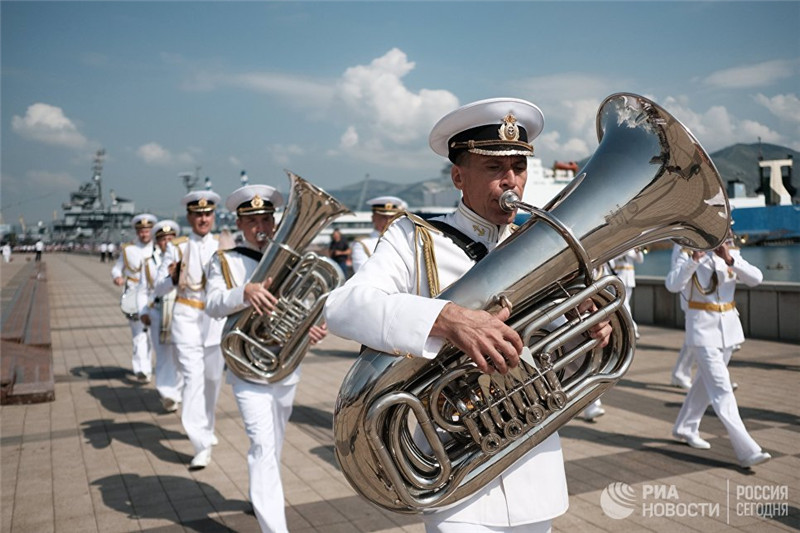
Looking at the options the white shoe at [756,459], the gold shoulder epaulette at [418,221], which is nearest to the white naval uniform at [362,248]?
the white shoe at [756,459]

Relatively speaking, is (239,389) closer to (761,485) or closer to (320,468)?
(320,468)

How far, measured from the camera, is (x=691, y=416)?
19.8 feet

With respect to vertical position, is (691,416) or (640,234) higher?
(640,234)

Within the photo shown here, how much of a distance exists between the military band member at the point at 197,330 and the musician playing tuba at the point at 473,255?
3895 millimetres

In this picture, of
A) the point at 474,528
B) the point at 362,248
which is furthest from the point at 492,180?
the point at 362,248

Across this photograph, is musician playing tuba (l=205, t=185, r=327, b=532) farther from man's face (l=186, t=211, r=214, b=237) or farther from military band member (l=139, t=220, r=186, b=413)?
military band member (l=139, t=220, r=186, b=413)

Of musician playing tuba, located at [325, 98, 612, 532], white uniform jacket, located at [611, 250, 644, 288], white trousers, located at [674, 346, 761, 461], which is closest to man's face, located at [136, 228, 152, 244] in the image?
white uniform jacket, located at [611, 250, 644, 288]

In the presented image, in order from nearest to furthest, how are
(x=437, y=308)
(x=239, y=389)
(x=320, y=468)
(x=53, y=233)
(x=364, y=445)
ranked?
1. (x=437, y=308)
2. (x=364, y=445)
3. (x=239, y=389)
4. (x=320, y=468)
5. (x=53, y=233)

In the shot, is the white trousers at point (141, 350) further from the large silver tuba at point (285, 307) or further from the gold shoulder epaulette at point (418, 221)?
the gold shoulder epaulette at point (418, 221)

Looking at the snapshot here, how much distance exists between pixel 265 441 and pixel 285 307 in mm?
908

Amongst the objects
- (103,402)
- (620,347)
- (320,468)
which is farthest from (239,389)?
(103,402)

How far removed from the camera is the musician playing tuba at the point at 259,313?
4.23 m

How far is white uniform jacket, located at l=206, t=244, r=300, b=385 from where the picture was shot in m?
4.73

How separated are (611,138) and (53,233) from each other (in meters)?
126
